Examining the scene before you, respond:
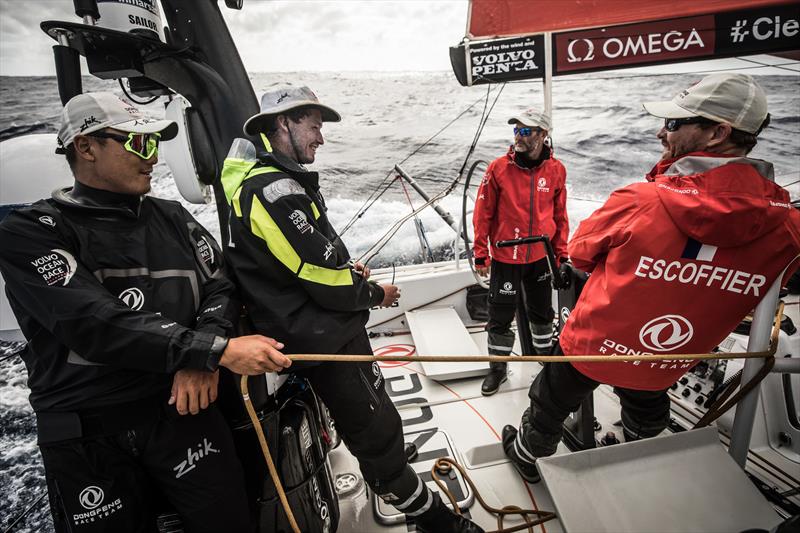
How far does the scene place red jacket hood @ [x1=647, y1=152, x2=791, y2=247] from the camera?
887 mm

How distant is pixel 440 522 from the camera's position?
4.26 ft

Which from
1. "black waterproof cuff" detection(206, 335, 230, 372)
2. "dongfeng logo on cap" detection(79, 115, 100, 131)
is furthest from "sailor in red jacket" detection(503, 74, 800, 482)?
"dongfeng logo on cap" detection(79, 115, 100, 131)

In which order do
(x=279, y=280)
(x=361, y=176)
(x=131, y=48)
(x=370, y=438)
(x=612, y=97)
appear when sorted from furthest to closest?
(x=612, y=97), (x=361, y=176), (x=131, y=48), (x=370, y=438), (x=279, y=280)

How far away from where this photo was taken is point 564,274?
1683 mm

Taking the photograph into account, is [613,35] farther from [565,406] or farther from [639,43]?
[565,406]

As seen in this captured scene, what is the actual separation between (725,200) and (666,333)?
431 millimetres

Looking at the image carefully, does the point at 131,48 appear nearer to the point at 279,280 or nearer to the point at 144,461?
the point at 279,280

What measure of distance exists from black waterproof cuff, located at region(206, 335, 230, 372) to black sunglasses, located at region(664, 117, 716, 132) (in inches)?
53.1

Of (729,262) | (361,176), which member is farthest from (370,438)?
(361,176)

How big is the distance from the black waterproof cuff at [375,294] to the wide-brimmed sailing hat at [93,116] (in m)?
0.74

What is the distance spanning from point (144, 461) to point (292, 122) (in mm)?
1001

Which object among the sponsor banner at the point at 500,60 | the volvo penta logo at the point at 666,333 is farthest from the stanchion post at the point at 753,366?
the sponsor banner at the point at 500,60

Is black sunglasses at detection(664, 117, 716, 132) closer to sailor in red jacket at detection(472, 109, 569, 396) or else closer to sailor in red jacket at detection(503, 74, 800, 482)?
sailor in red jacket at detection(503, 74, 800, 482)

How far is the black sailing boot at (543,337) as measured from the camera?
2352 mm
